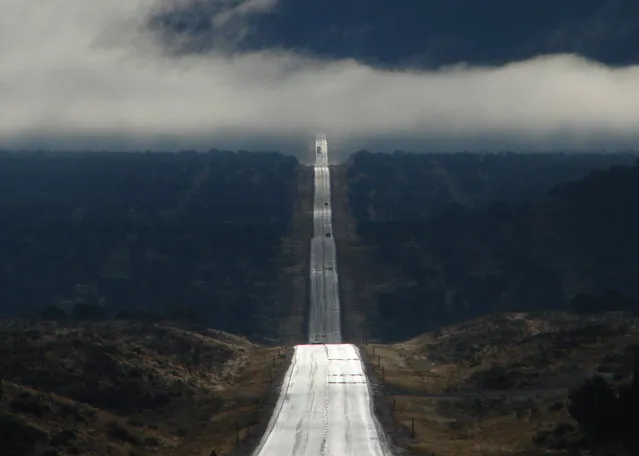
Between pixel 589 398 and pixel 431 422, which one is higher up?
pixel 589 398

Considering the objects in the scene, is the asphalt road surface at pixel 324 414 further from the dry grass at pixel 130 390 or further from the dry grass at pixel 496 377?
the dry grass at pixel 496 377

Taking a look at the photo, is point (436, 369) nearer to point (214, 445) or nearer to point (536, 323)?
point (536, 323)

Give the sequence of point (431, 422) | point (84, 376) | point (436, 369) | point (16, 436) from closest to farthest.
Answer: point (16, 436) < point (431, 422) < point (84, 376) < point (436, 369)

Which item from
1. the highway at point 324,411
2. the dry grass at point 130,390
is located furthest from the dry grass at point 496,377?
the dry grass at point 130,390

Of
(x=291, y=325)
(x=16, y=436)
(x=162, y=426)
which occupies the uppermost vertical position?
(x=16, y=436)

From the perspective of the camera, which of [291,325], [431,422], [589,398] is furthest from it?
[291,325]

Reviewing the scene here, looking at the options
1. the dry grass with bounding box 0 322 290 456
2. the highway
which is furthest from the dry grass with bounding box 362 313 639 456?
the dry grass with bounding box 0 322 290 456

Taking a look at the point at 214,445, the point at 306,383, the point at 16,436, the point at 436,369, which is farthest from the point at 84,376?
the point at 436,369
